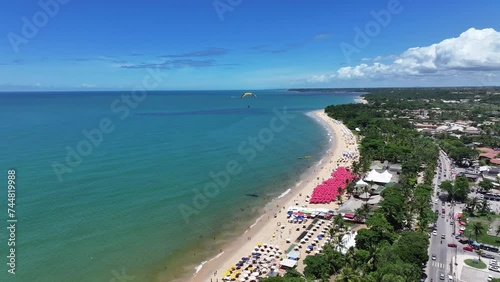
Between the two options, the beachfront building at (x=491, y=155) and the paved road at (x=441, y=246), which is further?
the beachfront building at (x=491, y=155)

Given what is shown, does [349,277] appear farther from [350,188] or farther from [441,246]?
[350,188]

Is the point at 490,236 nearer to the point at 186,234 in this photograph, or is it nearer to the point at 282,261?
the point at 282,261

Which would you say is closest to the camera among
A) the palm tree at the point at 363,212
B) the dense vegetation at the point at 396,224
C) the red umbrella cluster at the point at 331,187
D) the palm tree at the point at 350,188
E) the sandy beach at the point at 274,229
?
the dense vegetation at the point at 396,224

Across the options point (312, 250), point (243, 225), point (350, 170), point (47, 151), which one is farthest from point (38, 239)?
point (350, 170)

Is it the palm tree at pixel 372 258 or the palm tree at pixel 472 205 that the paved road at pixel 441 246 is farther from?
the palm tree at pixel 372 258

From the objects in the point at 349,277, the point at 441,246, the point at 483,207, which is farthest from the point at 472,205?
the point at 349,277

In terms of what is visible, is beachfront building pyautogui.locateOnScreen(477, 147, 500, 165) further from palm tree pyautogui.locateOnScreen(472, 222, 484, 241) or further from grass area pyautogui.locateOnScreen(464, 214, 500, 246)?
palm tree pyautogui.locateOnScreen(472, 222, 484, 241)

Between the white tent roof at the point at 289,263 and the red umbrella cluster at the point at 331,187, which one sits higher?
the red umbrella cluster at the point at 331,187

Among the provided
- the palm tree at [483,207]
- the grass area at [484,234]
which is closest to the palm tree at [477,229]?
the grass area at [484,234]
